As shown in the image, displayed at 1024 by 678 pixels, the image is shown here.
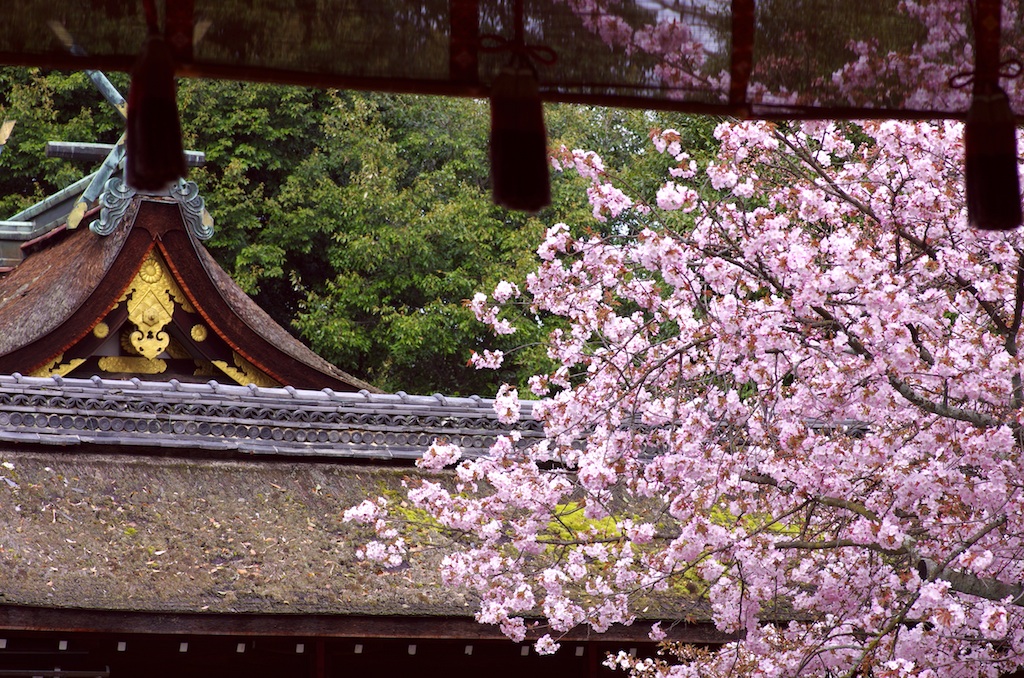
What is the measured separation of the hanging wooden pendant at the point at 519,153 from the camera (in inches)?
113

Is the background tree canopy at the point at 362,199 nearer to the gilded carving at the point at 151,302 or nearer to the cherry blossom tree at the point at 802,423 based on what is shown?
the gilded carving at the point at 151,302

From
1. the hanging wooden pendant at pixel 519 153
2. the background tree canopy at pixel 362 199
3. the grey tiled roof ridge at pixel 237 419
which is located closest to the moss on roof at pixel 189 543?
the grey tiled roof ridge at pixel 237 419

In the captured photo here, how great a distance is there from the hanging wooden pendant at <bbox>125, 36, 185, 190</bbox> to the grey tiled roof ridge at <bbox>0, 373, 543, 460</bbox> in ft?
20.6

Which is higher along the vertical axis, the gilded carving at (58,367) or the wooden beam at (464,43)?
the wooden beam at (464,43)

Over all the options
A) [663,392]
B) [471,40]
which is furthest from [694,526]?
[471,40]

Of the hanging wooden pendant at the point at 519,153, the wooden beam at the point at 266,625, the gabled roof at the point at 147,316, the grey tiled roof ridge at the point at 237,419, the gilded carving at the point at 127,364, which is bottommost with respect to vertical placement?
the wooden beam at the point at 266,625

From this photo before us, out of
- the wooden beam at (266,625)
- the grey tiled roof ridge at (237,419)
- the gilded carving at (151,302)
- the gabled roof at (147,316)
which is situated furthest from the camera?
the gilded carving at (151,302)

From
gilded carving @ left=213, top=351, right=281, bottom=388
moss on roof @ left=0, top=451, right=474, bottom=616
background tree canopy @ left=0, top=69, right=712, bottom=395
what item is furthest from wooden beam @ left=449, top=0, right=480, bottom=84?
background tree canopy @ left=0, top=69, right=712, bottom=395

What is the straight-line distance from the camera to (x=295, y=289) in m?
20.3

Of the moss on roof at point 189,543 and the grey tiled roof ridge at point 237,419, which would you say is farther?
the grey tiled roof ridge at point 237,419

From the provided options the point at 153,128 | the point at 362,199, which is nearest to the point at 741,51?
the point at 153,128

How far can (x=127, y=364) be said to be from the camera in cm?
1023

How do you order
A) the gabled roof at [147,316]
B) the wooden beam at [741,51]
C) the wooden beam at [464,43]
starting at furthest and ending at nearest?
the gabled roof at [147,316] → the wooden beam at [741,51] → the wooden beam at [464,43]

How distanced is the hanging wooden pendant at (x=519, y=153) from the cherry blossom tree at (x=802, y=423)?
4.09 metres
